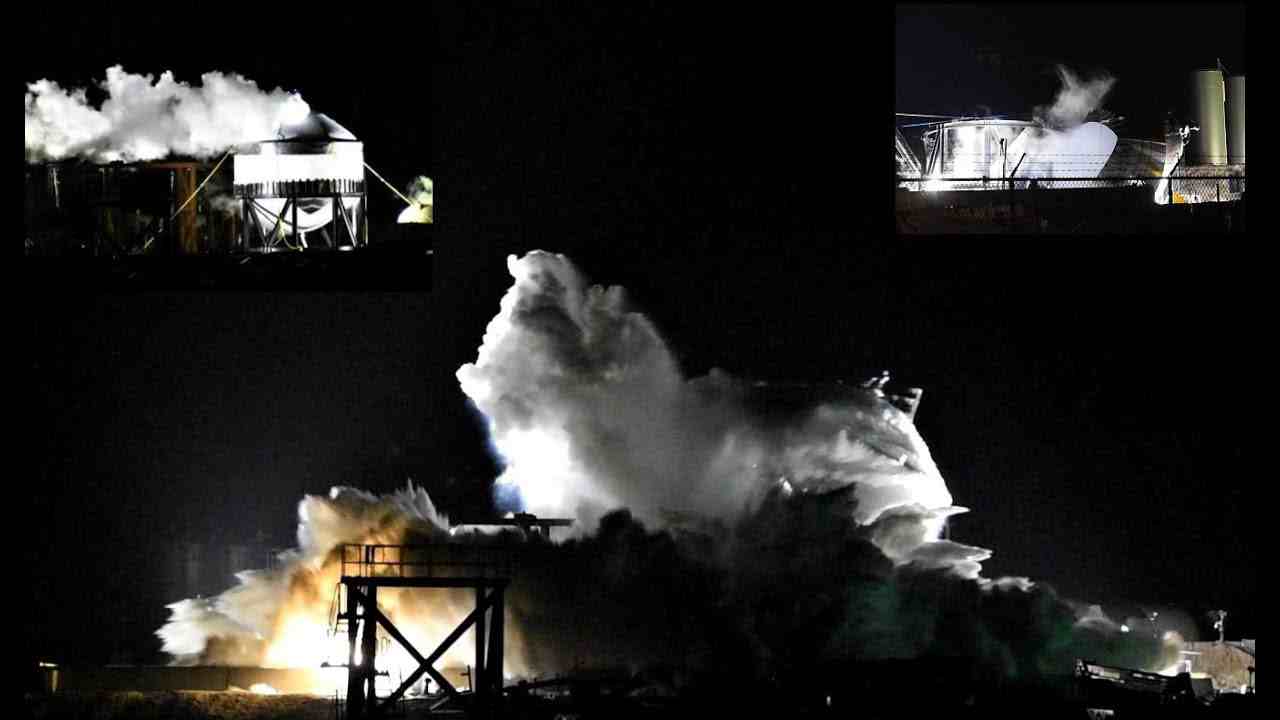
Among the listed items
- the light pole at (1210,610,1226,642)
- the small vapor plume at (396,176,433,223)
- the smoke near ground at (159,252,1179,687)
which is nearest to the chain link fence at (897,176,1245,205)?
the smoke near ground at (159,252,1179,687)

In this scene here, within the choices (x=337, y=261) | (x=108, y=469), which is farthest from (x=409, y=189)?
(x=108, y=469)

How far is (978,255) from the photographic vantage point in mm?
37438

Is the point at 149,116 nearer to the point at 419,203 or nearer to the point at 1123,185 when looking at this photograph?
the point at 419,203

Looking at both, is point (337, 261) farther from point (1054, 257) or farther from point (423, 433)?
point (1054, 257)

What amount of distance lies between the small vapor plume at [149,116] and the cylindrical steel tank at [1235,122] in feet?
53.0

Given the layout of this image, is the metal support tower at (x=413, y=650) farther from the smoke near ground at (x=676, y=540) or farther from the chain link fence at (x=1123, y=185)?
the chain link fence at (x=1123, y=185)

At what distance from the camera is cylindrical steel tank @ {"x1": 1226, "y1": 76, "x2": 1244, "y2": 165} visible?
121ft

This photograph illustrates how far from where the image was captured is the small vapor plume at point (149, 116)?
37156 millimetres

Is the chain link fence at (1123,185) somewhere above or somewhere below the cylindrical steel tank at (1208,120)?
below

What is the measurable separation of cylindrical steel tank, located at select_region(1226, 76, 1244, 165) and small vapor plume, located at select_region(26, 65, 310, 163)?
1614 cm

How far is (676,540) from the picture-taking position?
36.0 metres

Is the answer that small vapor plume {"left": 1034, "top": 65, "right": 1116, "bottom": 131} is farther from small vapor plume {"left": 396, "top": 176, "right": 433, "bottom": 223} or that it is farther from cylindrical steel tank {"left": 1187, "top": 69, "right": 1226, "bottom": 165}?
small vapor plume {"left": 396, "top": 176, "right": 433, "bottom": 223}

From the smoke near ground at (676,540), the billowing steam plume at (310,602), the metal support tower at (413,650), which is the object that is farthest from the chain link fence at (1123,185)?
the metal support tower at (413,650)

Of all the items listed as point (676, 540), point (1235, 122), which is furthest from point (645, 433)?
point (1235, 122)
